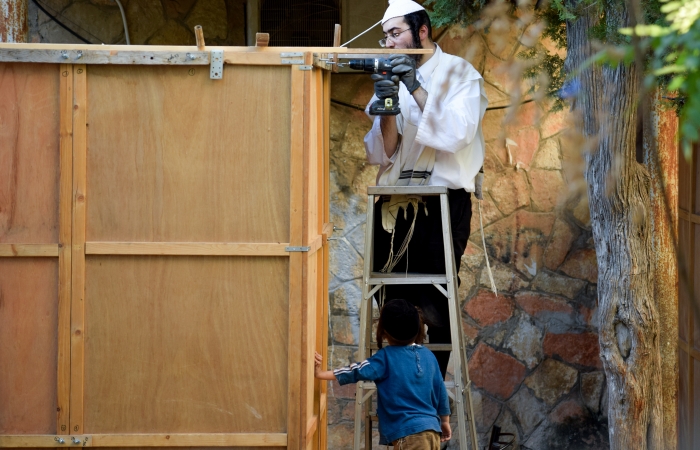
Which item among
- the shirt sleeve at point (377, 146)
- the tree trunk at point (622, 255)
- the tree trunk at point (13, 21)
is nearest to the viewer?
the tree trunk at point (622, 255)

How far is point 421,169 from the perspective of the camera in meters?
3.57

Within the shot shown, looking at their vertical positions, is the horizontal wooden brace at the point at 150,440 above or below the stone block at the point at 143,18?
below

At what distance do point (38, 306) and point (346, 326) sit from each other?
2328mm

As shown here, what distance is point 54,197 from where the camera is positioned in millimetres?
2797

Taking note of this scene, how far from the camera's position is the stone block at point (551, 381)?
485 centimetres

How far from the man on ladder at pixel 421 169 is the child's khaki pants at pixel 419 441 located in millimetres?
630

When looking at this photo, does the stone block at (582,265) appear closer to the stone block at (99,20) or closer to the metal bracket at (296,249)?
the metal bracket at (296,249)

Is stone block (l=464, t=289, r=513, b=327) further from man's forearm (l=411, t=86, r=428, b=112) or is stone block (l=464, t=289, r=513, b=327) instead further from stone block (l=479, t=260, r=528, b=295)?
man's forearm (l=411, t=86, r=428, b=112)

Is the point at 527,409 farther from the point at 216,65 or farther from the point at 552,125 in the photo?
the point at 216,65

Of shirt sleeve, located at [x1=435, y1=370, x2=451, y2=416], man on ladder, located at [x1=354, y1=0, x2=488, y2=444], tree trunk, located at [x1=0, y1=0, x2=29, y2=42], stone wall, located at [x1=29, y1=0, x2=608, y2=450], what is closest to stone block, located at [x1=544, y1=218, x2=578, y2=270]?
stone wall, located at [x1=29, y1=0, x2=608, y2=450]

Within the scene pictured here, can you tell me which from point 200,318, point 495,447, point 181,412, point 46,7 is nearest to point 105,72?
point 200,318

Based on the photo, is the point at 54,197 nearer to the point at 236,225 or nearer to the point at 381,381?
the point at 236,225

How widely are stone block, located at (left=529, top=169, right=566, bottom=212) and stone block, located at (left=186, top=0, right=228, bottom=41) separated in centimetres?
199

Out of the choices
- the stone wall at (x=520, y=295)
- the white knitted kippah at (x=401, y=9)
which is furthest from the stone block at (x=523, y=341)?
the white knitted kippah at (x=401, y=9)
